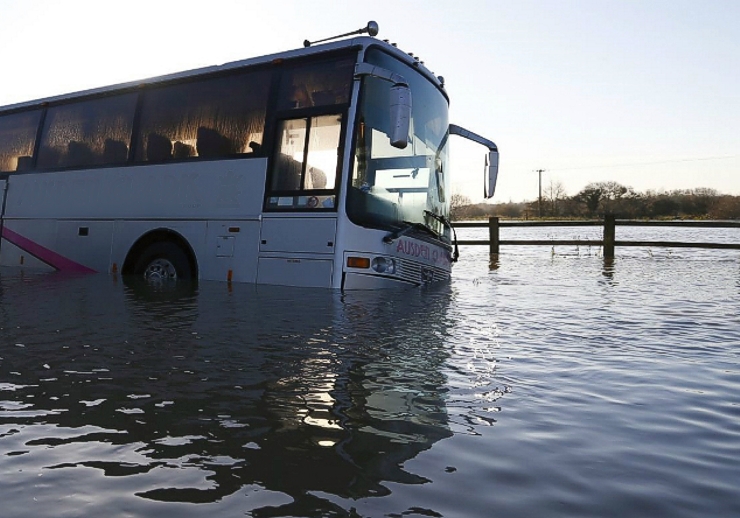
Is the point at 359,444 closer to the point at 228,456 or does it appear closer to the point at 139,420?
the point at 228,456

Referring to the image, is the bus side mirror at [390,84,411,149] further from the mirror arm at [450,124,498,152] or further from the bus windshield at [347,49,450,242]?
the mirror arm at [450,124,498,152]

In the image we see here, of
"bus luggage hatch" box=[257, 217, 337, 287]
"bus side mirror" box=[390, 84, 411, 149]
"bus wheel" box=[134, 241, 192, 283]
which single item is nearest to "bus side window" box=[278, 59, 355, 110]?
"bus side mirror" box=[390, 84, 411, 149]

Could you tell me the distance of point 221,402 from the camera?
2912 millimetres

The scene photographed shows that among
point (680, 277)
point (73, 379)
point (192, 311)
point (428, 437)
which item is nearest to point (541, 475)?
point (428, 437)

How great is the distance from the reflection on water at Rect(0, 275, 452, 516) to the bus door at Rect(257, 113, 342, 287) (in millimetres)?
1988

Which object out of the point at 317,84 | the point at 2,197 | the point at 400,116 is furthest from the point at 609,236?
the point at 2,197

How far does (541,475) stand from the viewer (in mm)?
2059

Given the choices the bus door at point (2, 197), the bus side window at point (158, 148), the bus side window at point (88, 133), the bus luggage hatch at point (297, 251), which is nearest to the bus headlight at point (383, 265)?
the bus luggage hatch at point (297, 251)

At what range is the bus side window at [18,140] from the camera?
1154cm

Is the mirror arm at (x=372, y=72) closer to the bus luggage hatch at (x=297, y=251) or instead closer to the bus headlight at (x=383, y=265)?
the bus luggage hatch at (x=297, y=251)

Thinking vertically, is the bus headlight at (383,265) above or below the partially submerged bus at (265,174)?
below

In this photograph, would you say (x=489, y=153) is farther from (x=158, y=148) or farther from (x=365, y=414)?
(x=365, y=414)

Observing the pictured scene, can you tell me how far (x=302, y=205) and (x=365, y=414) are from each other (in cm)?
558

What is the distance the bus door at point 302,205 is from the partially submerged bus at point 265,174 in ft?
0.05
